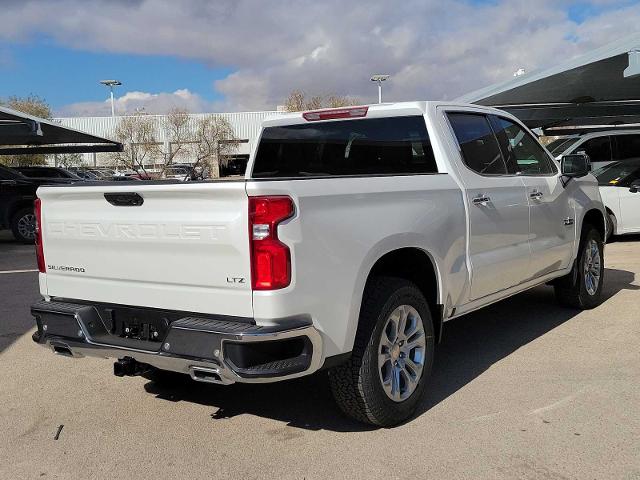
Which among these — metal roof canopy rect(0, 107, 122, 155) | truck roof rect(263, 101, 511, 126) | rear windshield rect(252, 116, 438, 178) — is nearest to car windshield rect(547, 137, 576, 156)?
truck roof rect(263, 101, 511, 126)

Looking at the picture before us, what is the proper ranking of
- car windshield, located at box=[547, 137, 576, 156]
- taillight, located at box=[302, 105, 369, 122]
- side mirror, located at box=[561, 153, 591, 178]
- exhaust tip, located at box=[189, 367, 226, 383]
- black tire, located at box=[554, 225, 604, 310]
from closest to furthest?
exhaust tip, located at box=[189, 367, 226, 383] → taillight, located at box=[302, 105, 369, 122] → side mirror, located at box=[561, 153, 591, 178] → black tire, located at box=[554, 225, 604, 310] → car windshield, located at box=[547, 137, 576, 156]

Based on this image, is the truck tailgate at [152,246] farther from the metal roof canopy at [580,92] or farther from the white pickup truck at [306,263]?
the metal roof canopy at [580,92]

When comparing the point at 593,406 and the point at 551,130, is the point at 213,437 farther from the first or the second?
the point at 551,130

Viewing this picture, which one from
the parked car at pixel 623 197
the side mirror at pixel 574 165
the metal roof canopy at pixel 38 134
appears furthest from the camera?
the metal roof canopy at pixel 38 134

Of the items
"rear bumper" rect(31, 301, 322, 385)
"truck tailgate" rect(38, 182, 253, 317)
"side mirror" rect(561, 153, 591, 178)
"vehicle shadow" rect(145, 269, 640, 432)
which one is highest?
"side mirror" rect(561, 153, 591, 178)

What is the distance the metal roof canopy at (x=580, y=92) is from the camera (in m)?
11.6

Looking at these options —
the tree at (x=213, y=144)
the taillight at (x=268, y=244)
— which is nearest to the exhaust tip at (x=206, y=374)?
the taillight at (x=268, y=244)

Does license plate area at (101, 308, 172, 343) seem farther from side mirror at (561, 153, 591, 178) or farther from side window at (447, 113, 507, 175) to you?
side mirror at (561, 153, 591, 178)

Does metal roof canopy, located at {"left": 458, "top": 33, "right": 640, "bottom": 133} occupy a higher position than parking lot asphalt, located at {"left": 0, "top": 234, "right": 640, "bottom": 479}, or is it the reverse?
metal roof canopy, located at {"left": 458, "top": 33, "right": 640, "bottom": 133}

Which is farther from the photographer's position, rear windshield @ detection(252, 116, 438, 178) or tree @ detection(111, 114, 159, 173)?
tree @ detection(111, 114, 159, 173)

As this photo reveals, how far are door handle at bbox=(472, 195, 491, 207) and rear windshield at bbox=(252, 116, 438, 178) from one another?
35cm

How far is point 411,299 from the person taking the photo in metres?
3.96

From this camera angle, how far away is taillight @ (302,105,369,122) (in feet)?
16.9

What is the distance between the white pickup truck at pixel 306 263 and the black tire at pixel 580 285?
153 centimetres
